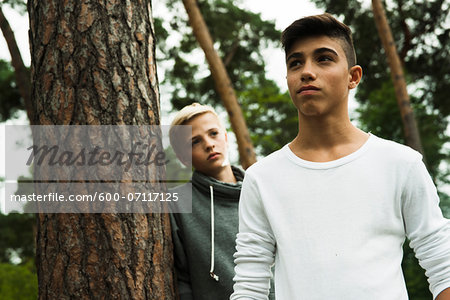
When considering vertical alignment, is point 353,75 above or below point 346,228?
above

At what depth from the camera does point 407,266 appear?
733 cm

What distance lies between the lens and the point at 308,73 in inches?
66.5

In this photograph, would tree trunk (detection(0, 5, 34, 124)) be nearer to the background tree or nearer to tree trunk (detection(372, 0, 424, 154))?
tree trunk (detection(372, 0, 424, 154))

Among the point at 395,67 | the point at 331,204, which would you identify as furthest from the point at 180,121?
the point at 395,67

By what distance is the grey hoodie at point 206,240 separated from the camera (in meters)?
2.50

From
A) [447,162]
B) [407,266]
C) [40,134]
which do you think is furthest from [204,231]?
[447,162]

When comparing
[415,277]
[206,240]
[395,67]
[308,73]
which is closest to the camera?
[308,73]

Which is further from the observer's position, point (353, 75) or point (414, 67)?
point (414, 67)

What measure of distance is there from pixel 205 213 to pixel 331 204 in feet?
3.58

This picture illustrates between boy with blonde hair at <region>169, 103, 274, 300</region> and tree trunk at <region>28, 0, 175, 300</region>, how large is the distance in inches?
5.0

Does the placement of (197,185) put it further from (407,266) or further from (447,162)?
(447,162)

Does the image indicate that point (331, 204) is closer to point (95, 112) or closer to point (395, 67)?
point (95, 112)

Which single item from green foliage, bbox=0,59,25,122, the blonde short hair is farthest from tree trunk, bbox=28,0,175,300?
green foliage, bbox=0,59,25,122

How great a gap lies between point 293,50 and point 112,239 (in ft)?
4.00
